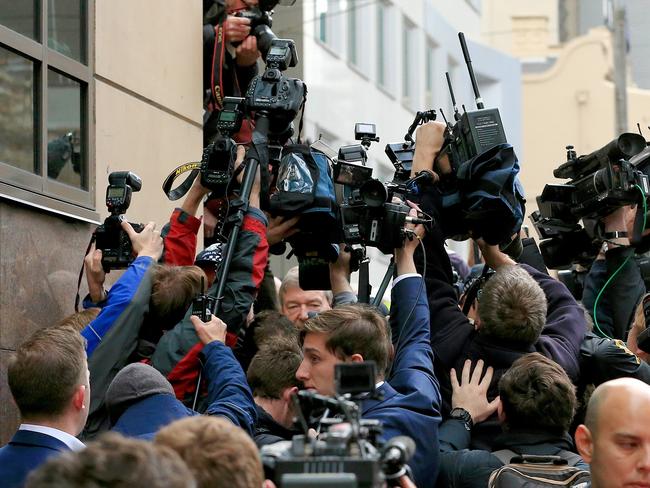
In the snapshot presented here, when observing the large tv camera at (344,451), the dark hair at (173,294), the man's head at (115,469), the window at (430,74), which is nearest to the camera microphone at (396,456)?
the large tv camera at (344,451)

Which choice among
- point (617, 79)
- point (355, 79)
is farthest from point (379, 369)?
point (617, 79)

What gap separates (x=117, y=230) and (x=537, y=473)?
2668mm

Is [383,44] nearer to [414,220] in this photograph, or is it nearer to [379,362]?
[414,220]

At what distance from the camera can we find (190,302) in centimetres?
682

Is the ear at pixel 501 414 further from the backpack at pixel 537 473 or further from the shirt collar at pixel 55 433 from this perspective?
the shirt collar at pixel 55 433

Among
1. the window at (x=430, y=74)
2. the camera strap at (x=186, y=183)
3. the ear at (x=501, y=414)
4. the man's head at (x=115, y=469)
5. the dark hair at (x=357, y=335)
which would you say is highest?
the window at (x=430, y=74)

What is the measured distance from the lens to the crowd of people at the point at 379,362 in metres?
5.42

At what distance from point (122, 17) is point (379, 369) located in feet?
13.3

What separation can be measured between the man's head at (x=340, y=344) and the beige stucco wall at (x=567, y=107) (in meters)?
38.9

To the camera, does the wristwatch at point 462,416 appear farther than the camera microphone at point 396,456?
Yes

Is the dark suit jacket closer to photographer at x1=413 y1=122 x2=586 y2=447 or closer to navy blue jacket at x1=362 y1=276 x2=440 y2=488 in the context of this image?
navy blue jacket at x1=362 y1=276 x2=440 y2=488

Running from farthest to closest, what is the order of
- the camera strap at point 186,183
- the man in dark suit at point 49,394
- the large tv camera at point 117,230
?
the camera strap at point 186,183 → the large tv camera at point 117,230 → the man in dark suit at point 49,394

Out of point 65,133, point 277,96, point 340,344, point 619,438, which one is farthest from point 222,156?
point 619,438

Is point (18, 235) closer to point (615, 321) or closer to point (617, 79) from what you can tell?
point (615, 321)
